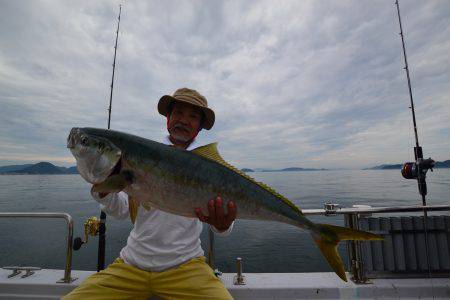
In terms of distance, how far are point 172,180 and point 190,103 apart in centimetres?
127

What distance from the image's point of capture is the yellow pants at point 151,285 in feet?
9.80

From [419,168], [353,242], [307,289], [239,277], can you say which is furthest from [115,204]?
[419,168]

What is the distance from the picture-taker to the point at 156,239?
317 cm

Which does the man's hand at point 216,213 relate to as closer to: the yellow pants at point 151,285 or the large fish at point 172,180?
the large fish at point 172,180

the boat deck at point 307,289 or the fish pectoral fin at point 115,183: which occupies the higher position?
the fish pectoral fin at point 115,183

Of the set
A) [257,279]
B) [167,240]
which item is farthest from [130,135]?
[257,279]

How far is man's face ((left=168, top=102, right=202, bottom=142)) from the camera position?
3.60m

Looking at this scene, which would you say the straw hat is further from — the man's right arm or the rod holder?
the rod holder

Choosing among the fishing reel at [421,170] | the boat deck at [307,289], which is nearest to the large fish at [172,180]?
the boat deck at [307,289]

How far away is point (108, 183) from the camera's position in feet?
8.30

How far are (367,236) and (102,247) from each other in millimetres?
3866

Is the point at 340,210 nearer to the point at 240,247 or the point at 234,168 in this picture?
the point at 234,168

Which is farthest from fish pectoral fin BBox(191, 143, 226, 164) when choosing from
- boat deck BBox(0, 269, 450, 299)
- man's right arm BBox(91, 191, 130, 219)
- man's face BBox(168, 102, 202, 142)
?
boat deck BBox(0, 269, 450, 299)

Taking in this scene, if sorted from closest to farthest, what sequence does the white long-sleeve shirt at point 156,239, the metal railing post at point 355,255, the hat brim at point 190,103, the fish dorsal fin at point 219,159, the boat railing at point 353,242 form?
1. the fish dorsal fin at point 219,159
2. the white long-sleeve shirt at point 156,239
3. the hat brim at point 190,103
4. the boat railing at point 353,242
5. the metal railing post at point 355,255
